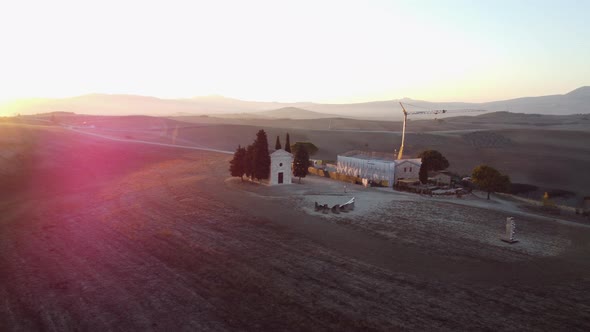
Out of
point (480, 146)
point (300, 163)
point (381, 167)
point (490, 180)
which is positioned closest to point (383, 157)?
point (381, 167)

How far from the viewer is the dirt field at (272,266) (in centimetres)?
1833

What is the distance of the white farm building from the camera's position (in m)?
52.8

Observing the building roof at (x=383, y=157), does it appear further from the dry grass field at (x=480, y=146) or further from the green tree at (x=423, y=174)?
the dry grass field at (x=480, y=146)

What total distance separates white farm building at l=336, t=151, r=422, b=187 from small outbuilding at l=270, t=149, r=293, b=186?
1099 centimetres

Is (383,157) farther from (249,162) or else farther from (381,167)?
(249,162)

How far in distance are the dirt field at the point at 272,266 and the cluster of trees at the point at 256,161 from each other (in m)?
6.86

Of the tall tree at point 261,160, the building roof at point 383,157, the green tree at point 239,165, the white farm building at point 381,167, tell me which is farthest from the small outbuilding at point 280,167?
the building roof at point 383,157

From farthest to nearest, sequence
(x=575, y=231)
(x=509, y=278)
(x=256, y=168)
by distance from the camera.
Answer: (x=256, y=168) < (x=575, y=231) < (x=509, y=278)

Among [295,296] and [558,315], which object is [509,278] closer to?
[558,315]

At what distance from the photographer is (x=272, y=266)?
23.9m

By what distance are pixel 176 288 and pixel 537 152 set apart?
298 ft

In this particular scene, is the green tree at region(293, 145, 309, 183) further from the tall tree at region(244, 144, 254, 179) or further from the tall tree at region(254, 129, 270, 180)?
the tall tree at region(244, 144, 254, 179)

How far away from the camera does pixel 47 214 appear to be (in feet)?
116

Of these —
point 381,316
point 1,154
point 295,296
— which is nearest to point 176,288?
point 295,296
